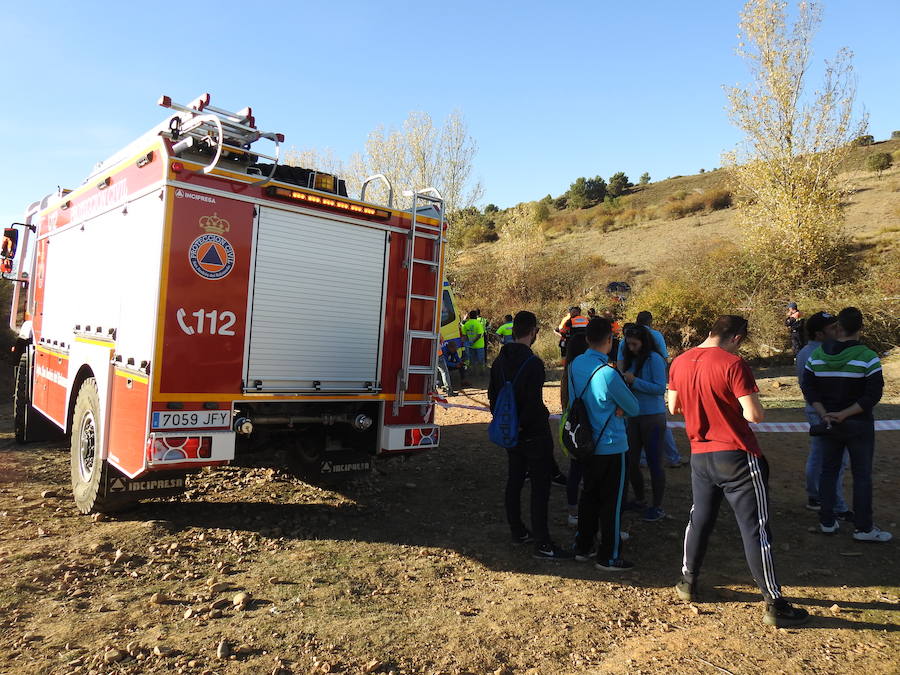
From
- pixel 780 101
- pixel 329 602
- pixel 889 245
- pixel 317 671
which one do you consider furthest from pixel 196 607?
pixel 889 245

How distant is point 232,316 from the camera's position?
4.97 metres

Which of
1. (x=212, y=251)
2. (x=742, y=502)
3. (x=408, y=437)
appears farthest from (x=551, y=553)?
(x=212, y=251)

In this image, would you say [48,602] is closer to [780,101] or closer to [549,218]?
[780,101]

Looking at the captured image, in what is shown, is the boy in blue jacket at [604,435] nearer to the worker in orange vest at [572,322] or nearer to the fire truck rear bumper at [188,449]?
the fire truck rear bumper at [188,449]

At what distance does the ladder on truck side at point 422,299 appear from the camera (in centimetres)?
586

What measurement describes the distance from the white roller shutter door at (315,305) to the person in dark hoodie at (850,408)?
3.89 metres

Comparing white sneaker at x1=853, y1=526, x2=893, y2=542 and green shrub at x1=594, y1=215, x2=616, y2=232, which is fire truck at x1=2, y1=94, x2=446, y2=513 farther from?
green shrub at x1=594, y1=215, x2=616, y2=232

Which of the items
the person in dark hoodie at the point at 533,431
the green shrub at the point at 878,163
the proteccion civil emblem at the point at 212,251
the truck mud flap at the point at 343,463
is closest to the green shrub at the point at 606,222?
the green shrub at the point at 878,163

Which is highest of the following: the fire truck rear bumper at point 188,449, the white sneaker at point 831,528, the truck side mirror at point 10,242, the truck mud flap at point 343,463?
the truck side mirror at point 10,242

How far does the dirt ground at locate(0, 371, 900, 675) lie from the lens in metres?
3.35

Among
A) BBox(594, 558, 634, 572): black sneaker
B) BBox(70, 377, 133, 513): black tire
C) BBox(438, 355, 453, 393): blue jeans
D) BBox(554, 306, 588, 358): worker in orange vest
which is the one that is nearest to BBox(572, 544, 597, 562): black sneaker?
BBox(594, 558, 634, 572): black sneaker

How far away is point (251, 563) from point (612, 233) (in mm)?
41040

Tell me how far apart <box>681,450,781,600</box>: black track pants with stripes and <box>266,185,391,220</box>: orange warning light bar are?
3428mm

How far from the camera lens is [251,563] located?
4715 millimetres
